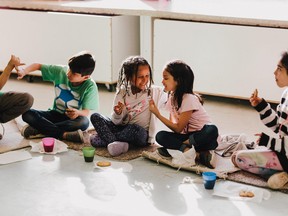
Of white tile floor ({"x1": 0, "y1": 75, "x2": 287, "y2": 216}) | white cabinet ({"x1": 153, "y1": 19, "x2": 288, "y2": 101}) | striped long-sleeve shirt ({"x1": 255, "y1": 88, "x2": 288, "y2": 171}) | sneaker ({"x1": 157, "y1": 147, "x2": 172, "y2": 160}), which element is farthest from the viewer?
white cabinet ({"x1": 153, "y1": 19, "x2": 288, "y2": 101})

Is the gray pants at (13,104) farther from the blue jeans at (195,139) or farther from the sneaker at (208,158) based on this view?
the sneaker at (208,158)

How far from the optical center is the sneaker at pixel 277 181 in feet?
8.88

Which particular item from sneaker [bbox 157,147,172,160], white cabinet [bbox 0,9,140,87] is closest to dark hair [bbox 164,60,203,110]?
sneaker [bbox 157,147,172,160]

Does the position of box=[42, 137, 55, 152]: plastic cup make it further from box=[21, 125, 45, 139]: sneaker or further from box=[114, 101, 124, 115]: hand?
box=[114, 101, 124, 115]: hand

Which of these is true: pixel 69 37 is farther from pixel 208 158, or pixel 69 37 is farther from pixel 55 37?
pixel 208 158

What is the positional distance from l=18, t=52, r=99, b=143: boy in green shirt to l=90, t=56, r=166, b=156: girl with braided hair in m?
0.12

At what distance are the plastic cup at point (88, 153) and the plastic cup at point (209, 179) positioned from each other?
0.58 m

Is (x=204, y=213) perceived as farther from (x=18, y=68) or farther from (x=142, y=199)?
(x=18, y=68)

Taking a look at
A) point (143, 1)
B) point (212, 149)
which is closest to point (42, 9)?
point (143, 1)

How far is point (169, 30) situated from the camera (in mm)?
4066

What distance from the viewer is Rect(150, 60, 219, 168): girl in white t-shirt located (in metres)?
3.02

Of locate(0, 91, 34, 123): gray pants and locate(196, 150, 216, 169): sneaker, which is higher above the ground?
locate(0, 91, 34, 123): gray pants

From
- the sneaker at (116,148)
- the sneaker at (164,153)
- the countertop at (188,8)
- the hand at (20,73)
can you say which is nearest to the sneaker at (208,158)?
the sneaker at (164,153)

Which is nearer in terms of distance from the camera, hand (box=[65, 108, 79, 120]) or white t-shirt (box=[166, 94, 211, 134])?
white t-shirt (box=[166, 94, 211, 134])
